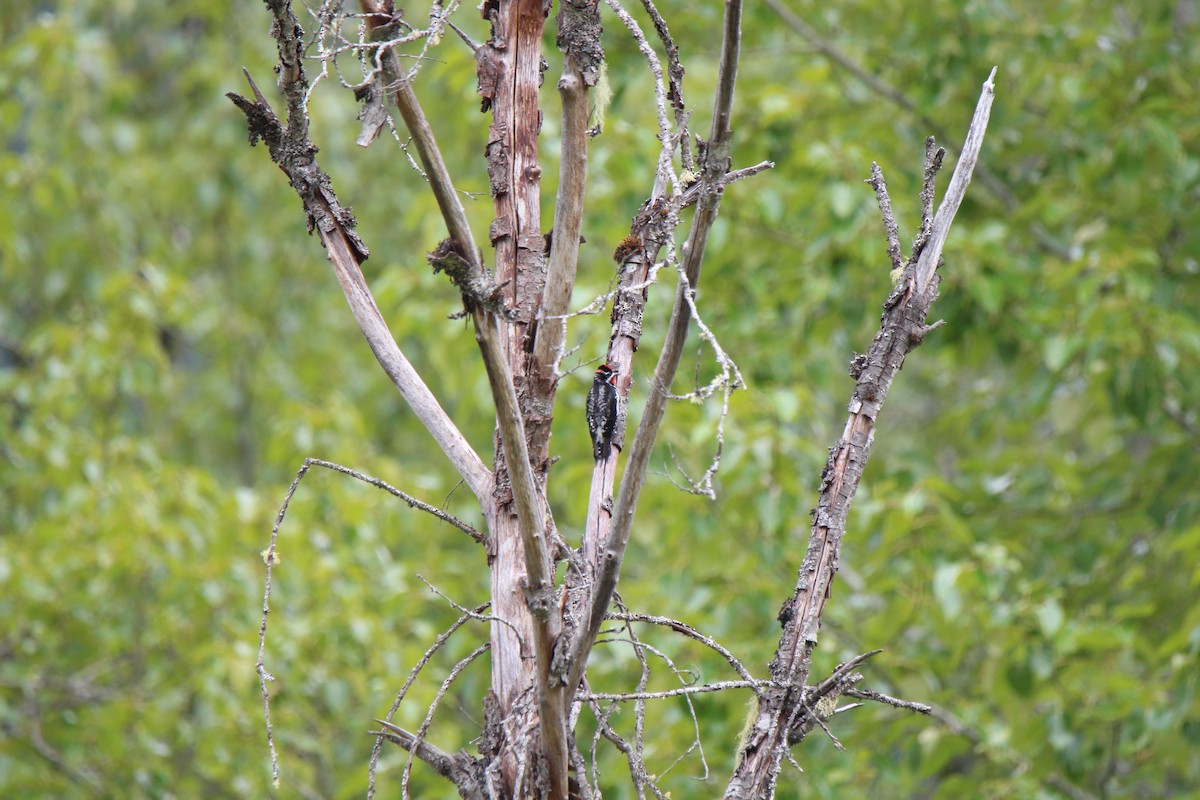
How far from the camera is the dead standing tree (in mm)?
1361

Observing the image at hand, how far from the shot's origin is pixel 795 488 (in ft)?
13.5

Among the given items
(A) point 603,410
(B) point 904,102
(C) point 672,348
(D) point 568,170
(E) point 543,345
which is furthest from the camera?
(B) point 904,102

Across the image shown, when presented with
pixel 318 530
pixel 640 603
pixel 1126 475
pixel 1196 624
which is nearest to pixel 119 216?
pixel 318 530

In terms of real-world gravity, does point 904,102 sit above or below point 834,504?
above

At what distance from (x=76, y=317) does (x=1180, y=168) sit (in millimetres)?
5168

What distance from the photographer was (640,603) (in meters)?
4.20

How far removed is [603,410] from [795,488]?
2433 mm

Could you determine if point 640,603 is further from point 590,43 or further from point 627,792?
point 590,43

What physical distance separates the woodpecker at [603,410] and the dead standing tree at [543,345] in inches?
0.6

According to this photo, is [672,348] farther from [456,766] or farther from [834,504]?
[456,766]

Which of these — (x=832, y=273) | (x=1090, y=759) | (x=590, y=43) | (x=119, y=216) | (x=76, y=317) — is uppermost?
(x=119, y=216)

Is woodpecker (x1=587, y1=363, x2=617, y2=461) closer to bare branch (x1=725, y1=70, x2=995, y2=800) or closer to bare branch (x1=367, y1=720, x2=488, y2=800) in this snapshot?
bare branch (x1=725, y1=70, x2=995, y2=800)

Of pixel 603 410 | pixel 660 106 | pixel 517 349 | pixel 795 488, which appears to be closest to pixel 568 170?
pixel 660 106

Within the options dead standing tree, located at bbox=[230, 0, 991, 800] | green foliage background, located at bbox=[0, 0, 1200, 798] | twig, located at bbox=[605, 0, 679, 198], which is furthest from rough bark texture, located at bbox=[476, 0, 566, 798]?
green foliage background, located at bbox=[0, 0, 1200, 798]
